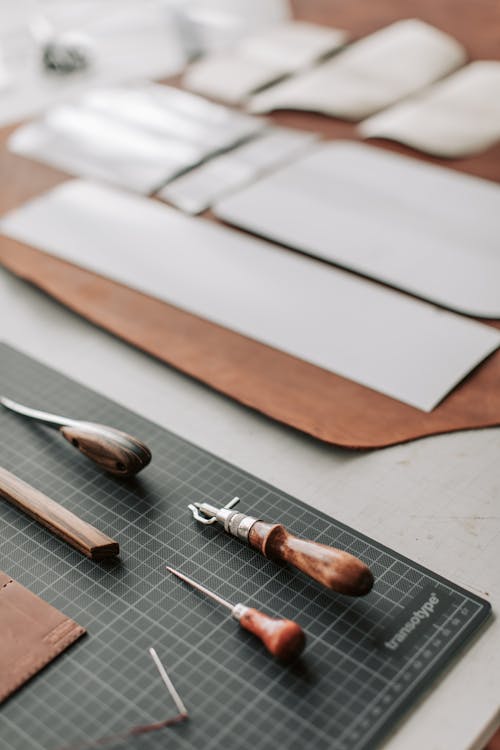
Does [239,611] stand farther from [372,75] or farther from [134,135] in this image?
[372,75]

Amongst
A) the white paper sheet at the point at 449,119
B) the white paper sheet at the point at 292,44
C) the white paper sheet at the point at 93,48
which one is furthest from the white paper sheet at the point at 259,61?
the white paper sheet at the point at 449,119

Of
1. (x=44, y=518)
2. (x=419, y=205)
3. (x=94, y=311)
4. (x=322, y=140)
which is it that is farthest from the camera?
(x=322, y=140)

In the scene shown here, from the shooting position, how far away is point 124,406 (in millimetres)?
995

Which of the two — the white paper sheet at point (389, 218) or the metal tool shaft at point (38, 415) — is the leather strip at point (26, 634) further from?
the white paper sheet at point (389, 218)

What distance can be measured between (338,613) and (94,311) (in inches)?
21.9

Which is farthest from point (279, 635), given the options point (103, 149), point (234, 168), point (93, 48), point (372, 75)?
point (93, 48)

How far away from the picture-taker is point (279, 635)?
675mm

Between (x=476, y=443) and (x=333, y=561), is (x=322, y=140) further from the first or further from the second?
(x=333, y=561)

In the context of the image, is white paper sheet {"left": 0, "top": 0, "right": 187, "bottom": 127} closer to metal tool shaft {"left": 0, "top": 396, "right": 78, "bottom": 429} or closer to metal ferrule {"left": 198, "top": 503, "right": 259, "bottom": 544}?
metal tool shaft {"left": 0, "top": 396, "right": 78, "bottom": 429}

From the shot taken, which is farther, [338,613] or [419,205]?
[419,205]

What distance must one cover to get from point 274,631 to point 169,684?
0.29 feet

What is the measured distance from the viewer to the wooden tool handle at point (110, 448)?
0.85 metres

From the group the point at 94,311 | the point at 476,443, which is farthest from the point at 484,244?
the point at 94,311

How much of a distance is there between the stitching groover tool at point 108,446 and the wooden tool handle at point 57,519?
0.21 feet
